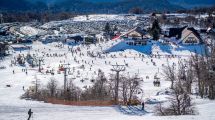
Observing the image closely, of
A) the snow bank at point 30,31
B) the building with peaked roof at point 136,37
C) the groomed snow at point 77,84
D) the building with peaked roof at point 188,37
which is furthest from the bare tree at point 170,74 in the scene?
the snow bank at point 30,31

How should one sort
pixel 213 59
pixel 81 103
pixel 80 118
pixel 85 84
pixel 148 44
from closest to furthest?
pixel 80 118 < pixel 81 103 < pixel 213 59 < pixel 85 84 < pixel 148 44

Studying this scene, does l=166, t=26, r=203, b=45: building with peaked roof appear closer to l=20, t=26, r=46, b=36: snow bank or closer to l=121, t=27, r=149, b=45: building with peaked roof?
l=121, t=27, r=149, b=45: building with peaked roof

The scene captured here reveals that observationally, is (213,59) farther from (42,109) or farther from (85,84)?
(42,109)

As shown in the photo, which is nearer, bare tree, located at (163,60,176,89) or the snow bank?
bare tree, located at (163,60,176,89)

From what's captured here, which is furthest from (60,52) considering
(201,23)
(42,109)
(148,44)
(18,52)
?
(42,109)

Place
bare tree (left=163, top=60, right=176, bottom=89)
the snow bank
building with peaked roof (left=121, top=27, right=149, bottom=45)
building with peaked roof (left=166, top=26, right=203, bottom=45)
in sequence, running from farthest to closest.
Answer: the snow bank < building with peaked roof (left=166, top=26, right=203, bottom=45) < building with peaked roof (left=121, top=27, right=149, bottom=45) < bare tree (left=163, top=60, right=176, bottom=89)

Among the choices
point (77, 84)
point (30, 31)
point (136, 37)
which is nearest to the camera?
point (77, 84)

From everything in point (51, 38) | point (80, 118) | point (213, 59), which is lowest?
point (80, 118)

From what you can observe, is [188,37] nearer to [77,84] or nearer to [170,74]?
[170,74]

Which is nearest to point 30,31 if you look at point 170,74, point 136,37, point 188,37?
point 136,37

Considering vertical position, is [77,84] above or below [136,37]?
below

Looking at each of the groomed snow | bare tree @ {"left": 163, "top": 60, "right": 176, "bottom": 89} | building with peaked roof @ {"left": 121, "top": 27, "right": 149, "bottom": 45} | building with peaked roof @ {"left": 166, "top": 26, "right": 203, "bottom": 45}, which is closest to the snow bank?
the groomed snow
